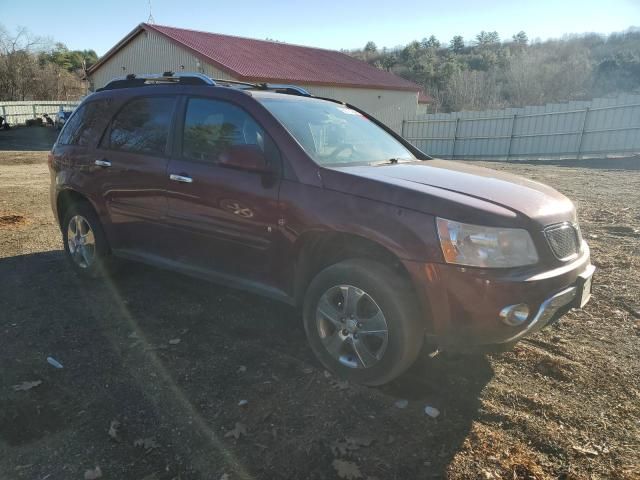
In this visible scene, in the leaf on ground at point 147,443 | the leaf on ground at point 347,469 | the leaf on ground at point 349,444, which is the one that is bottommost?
the leaf on ground at point 147,443

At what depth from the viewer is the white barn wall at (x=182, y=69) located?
2420 cm

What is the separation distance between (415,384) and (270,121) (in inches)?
80.1

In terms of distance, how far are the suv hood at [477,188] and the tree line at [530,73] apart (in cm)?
3703

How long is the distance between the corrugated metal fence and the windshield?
16.8 m

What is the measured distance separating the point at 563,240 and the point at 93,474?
2878mm

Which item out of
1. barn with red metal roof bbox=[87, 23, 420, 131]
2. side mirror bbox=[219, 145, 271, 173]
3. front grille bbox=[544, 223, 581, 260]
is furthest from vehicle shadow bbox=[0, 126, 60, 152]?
front grille bbox=[544, 223, 581, 260]

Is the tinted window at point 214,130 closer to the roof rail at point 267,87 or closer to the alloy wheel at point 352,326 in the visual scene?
the roof rail at point 267,87

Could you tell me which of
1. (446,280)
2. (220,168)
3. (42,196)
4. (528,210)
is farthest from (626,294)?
(42,196)

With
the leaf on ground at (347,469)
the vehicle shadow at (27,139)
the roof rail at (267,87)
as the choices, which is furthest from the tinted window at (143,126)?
the vehicle shadow at (27,139)

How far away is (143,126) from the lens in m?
4.23

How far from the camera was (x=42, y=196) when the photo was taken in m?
10.3

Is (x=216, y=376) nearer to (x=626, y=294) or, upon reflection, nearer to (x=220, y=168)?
(x=220, y=168)

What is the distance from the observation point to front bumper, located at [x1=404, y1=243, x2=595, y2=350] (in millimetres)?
2611

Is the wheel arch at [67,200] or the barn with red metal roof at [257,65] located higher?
the barn with red metal roof at [257,65]
